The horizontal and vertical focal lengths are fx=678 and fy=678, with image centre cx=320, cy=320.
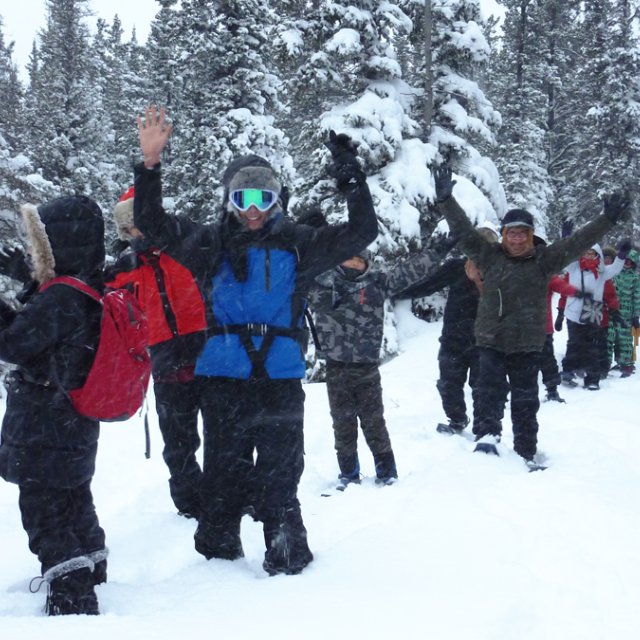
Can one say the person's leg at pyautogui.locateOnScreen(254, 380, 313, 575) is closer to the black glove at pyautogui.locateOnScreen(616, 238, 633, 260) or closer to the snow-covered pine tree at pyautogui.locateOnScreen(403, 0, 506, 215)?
the black glove at pyautogui.locateOnScreen(616, 238, 633, 260)

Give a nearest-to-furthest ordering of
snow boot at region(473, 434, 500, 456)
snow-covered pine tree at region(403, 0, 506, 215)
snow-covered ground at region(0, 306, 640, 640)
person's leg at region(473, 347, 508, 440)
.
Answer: snow-covered ground at region(0, 306, 640, 640), snow boot at region(473, 434, 500, 456), person's leg at region(473, 347, 508, 440), snow-covered pine tree at region(403, 0, 506, 215)

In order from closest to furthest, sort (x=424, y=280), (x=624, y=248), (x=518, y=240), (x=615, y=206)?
(x=615, y=206) < (x=518, y=240) < (x=424, y=280) < (x=624, y=248)

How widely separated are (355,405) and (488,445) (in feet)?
4.24

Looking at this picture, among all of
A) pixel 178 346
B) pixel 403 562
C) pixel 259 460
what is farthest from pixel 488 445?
pixel 178 346

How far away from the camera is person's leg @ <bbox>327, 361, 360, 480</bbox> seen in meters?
6.14

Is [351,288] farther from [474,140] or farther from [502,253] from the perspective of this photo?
[474,140]

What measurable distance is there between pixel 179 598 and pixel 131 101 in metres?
39.0

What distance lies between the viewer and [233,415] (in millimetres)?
3793

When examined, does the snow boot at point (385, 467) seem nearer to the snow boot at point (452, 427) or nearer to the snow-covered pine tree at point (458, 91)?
the snow boot at point (452, 427)

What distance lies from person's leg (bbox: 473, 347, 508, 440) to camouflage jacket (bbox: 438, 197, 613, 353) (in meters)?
0.14

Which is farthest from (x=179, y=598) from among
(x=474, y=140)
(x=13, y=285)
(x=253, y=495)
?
(x=474, y=140)

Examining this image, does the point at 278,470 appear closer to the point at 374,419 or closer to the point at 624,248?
the point at 374,419

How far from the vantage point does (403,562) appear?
367 centimetres

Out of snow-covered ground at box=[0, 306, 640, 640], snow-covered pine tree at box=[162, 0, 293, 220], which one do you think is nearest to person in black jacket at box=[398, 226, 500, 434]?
snow-covered ground at box=[0, 306, 640, 640]
